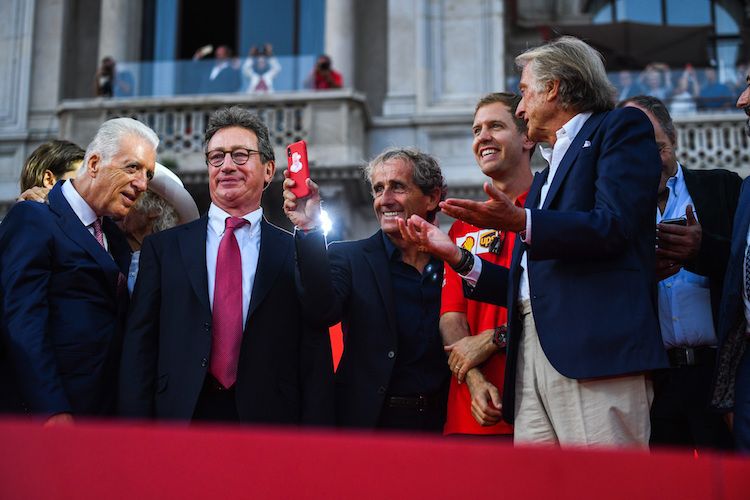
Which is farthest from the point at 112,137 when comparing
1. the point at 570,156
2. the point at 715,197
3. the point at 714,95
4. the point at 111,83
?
the point at 714,95

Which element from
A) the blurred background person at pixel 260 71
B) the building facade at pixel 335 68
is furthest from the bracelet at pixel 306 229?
the blurred background person at pixel 260 71

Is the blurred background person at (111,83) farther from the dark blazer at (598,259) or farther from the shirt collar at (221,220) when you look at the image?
the dark blazer at (598,259)

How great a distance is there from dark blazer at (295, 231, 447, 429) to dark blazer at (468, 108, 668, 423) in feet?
2.21

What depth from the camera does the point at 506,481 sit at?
3.86ft

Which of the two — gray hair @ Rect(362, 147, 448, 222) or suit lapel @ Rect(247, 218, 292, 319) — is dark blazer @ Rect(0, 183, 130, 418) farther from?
gray hair @ Rect(362, 147, 448, 222)

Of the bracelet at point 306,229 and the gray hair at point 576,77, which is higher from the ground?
the gray hair at point 576,77

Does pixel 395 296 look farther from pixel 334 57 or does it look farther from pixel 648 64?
pixel 648 64

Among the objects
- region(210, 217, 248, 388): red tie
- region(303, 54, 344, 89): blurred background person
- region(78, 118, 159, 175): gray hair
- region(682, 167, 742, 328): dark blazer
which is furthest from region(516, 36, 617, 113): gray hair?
region(303, 54, 344, 89): blurred background person

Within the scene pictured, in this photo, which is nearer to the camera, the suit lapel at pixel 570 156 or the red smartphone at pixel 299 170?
the suit lapel at pixel 570 156

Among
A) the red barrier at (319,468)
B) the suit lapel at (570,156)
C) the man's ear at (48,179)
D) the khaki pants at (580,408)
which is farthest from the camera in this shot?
the man's ear at (48,179)

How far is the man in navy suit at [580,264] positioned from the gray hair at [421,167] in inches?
33.9

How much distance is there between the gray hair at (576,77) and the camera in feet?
8.98

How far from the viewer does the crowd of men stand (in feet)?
7.97

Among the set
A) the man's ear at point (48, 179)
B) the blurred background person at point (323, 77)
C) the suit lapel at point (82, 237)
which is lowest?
the suit lapel at point (82, 237)
